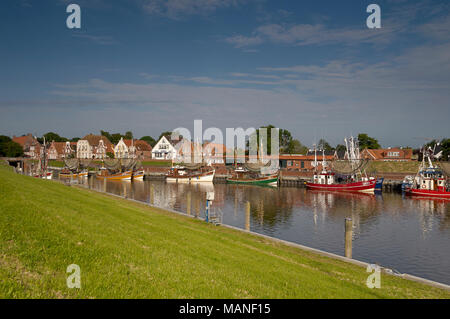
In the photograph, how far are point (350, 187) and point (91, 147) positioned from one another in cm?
11126

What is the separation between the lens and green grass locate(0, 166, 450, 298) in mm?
7000

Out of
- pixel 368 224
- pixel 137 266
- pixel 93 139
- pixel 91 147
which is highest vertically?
pixel 93 139

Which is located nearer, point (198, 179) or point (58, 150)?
point (198, 179)

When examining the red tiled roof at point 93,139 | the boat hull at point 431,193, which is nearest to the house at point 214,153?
the red tiled roof at point 93,139

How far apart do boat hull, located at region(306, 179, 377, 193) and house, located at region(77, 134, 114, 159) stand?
98.2m

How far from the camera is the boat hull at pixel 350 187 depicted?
64.6m

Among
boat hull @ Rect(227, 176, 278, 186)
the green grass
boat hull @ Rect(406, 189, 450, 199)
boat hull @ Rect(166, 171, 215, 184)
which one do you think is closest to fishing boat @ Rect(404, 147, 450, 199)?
boat hull @ Rect(406, 189, 450, 199)

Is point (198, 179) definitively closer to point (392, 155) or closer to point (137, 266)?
point (392, 155)

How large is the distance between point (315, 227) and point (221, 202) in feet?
66.4

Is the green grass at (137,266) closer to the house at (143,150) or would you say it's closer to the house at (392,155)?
the house at (392,155)

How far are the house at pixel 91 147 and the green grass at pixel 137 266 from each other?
13410cm

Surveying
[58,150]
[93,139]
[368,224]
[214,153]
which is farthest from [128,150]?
[368,224]

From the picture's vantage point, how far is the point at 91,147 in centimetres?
14038
